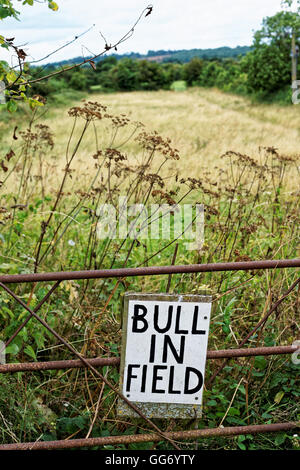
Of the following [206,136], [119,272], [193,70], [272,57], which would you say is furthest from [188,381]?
[193,70]

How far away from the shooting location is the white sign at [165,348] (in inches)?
102

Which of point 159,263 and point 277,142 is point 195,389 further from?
point 277,142

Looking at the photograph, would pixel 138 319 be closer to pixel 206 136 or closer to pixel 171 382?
pixel 171 382

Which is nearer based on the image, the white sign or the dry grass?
the white sign

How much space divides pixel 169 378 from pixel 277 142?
33.0 ft

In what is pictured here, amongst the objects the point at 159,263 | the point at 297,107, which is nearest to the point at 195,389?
the point at 159,263

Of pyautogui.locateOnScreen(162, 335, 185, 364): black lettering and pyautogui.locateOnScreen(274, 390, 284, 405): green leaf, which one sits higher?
pyautogui.locateOnScreen(162, 335, 185, 364): black lettering

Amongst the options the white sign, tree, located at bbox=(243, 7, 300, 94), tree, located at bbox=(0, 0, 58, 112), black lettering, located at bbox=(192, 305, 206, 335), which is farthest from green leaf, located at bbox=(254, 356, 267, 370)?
tree, located at bbox=(243, 7, 300, 94)

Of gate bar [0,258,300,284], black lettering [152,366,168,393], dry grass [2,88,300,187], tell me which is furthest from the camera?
dry grass [2,88,300,187]

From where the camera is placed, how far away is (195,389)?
272cm

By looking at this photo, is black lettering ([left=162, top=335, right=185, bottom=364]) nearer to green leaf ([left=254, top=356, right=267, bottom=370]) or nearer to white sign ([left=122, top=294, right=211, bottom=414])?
white sign ([left=122, top=294, right=211, bottom=414])

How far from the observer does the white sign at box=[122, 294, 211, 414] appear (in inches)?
102

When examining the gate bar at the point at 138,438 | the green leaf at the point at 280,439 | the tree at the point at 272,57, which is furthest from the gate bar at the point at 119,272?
the tree at the point at 272,57

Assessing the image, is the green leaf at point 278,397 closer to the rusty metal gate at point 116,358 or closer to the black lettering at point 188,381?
the rusty metal gate at point 116,358
